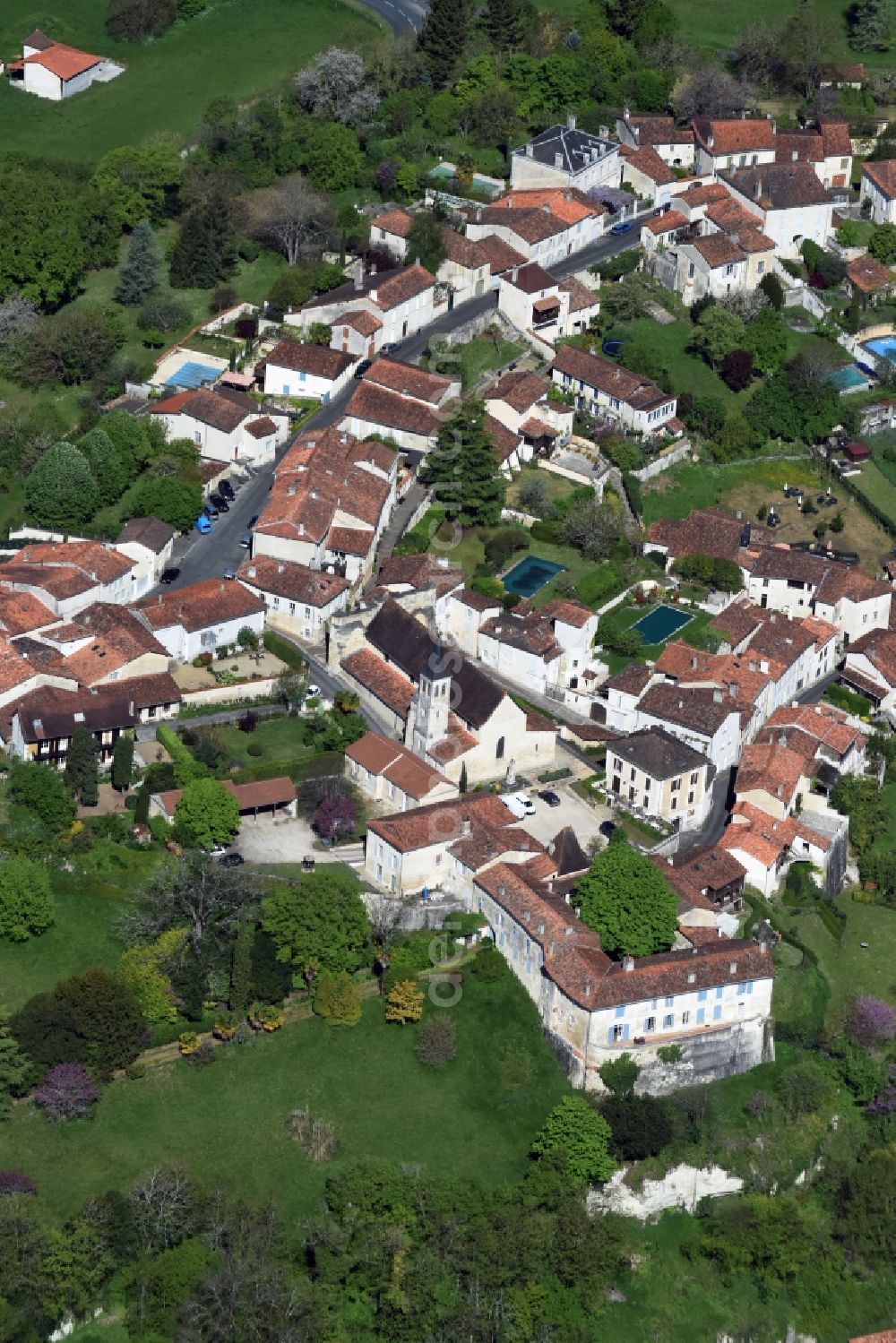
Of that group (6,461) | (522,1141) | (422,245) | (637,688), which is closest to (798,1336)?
(522,1141)

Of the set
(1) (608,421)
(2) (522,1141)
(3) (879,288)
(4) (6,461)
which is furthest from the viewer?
(3) (879,288)

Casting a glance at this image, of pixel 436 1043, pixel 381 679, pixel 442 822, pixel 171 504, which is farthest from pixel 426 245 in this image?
pixel 436 1043

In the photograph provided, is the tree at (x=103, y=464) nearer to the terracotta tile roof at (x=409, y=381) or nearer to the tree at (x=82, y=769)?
the terracotta tile roof at (x=409, y=381)

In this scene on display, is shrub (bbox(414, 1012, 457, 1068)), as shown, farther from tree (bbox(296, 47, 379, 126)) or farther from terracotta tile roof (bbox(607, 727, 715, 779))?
tree (bbox(296, 47, 379, 126))

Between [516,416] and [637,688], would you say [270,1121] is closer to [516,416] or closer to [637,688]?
[637,688]

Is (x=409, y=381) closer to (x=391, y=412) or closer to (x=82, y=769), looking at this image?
(x=391, y=412)

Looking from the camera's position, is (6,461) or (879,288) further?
(879,288)

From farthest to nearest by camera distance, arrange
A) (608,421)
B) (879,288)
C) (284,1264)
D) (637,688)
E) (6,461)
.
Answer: (879,288)
(608,421)
(6,461)
(637,688)
(284,1264)

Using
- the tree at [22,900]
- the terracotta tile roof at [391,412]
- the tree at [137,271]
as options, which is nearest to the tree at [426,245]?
the terracotta tile roof at [391,412]
